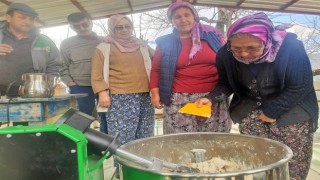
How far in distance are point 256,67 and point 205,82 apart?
789mm

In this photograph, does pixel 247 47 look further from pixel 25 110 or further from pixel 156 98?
pixel 25 110

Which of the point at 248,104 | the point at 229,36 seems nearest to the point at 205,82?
the point at 248,104

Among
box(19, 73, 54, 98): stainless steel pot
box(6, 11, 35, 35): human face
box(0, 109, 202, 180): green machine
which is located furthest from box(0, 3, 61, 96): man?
box(0, 109, 202, 180): green machine

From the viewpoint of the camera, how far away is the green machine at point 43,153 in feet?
3.06

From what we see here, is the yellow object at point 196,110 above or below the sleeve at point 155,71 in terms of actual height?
below

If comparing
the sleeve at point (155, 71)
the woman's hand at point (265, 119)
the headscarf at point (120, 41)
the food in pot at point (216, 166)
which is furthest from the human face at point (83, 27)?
the food in pot at point (216, 166)

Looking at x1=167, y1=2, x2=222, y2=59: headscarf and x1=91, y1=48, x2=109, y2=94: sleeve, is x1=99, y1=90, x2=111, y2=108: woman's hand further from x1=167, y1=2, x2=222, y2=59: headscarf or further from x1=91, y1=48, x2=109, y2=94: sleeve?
x1=167, y1=2, x2=222, y2=59: headscarf

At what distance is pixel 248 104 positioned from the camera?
201 centimetres

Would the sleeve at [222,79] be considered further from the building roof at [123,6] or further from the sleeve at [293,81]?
the building roof at [123,6]

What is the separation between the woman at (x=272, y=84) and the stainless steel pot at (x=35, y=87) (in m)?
1.38

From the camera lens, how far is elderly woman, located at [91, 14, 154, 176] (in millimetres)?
2977

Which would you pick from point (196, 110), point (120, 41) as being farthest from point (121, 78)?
point (196, 110)

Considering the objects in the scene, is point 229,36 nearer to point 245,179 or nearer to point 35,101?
point 245,179

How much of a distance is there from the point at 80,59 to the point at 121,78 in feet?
2.68
